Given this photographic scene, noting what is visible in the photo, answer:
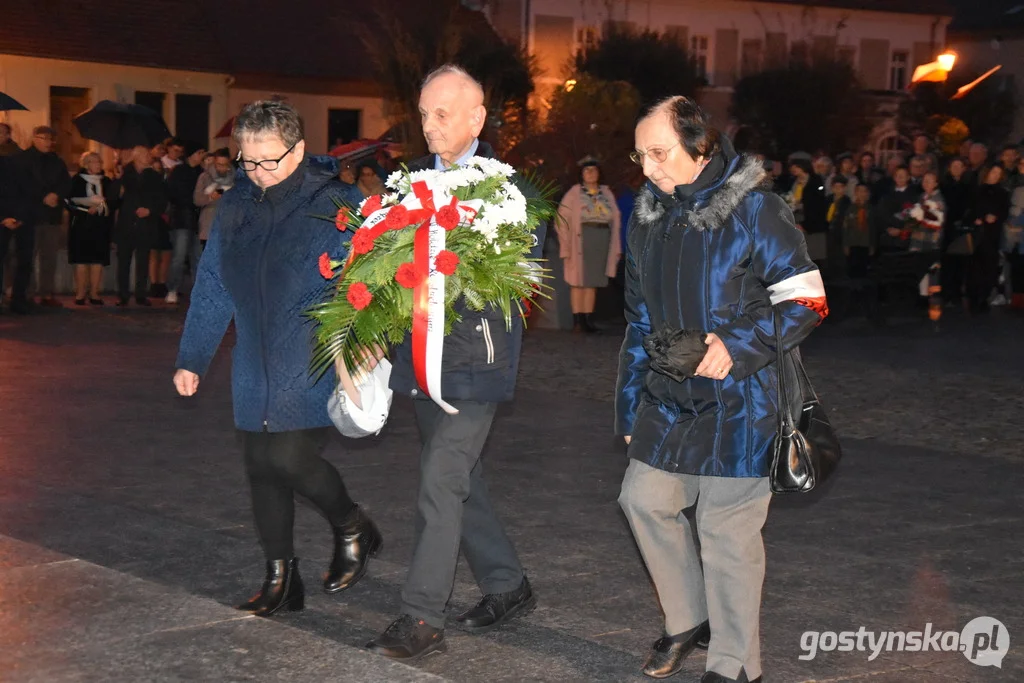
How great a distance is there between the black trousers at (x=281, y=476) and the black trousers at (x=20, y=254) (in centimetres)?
1263

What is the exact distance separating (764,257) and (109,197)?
16.0 metres

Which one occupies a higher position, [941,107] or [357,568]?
[941,107]

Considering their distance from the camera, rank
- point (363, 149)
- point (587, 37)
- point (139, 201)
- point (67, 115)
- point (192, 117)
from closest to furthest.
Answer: point (139, 201), point (363, 149), point (67, 115), point (192, 117), point (587, 37)

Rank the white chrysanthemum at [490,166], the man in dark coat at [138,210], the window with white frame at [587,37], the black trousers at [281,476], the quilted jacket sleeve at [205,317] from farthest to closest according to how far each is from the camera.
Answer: the window with white frame at [587,37], the man in dark coat at [138,210], the quilted jacket sleeve at [205,317], the black trousers at [281,476], the white chrysanthemum at [490,166]

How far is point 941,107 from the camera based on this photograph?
56219 mm

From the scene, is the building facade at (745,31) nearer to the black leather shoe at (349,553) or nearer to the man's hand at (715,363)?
the black leather shoe at (349,553)

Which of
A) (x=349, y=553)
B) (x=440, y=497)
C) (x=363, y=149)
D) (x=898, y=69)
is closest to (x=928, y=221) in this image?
(x=363, y=149)

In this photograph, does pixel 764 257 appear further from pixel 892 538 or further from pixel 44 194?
pixel 44 194

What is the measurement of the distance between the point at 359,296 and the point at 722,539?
1.42m

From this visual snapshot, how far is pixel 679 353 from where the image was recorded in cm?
474

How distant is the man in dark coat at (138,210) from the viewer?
62.7 ft

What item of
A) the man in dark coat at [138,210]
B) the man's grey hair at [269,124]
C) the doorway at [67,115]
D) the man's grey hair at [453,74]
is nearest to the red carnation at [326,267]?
the man's grey hair at [269,124]

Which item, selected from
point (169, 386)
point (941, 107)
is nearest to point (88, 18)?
point (169, 386)

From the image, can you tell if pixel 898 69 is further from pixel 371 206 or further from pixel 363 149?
pixel 371 206
